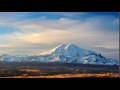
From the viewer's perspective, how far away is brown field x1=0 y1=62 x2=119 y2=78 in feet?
8.62

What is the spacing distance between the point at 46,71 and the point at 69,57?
0.38 m

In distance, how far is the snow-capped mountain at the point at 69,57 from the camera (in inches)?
102

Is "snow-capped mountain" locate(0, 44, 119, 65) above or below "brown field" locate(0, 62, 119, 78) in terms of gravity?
above

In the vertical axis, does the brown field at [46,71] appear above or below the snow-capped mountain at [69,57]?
below

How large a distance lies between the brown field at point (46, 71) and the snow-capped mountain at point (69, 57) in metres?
0.07

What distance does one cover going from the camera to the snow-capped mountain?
2.58 meters

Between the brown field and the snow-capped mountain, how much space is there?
0.23 ft

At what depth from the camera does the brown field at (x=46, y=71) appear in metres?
2.63

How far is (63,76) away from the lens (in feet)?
8.64

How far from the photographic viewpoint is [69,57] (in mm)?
2631

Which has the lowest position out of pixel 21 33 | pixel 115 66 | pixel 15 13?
pixel 115 66
